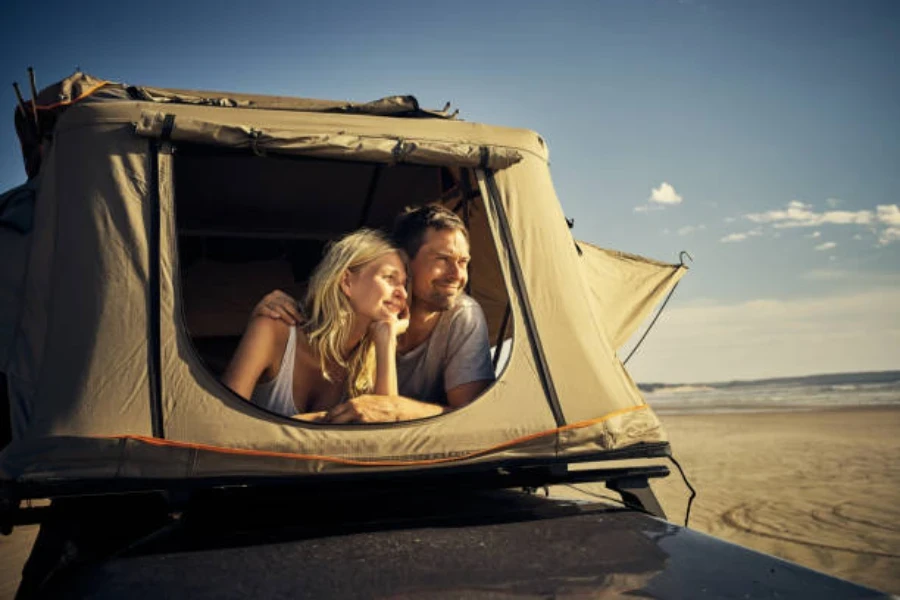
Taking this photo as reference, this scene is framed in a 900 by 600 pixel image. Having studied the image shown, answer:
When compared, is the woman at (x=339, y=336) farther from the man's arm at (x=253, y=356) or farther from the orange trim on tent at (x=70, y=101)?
the orange trim on tent at (x=70, y=101)

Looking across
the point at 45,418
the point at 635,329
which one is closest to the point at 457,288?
the point at 45,418

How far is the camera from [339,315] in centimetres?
268

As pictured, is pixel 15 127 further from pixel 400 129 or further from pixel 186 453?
pixel 186 453

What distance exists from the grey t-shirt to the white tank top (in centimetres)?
63

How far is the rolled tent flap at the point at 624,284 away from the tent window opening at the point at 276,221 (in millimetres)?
636

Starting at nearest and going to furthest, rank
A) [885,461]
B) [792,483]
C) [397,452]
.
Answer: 1. [397,452]
2. [792,483]
3. [885,461]

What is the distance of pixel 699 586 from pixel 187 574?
118 cm

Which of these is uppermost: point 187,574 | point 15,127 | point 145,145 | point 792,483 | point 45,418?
point 15,127

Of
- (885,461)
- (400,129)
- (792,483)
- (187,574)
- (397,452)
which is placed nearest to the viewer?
(187,574)

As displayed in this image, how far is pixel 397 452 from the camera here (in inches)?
85.4

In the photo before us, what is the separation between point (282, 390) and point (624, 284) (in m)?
2.65

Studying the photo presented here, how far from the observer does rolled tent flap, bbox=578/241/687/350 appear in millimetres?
4238

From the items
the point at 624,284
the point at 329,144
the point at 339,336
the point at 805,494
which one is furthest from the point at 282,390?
the point at 805,494

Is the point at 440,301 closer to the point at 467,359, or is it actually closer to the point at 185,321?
the point at 467,359
